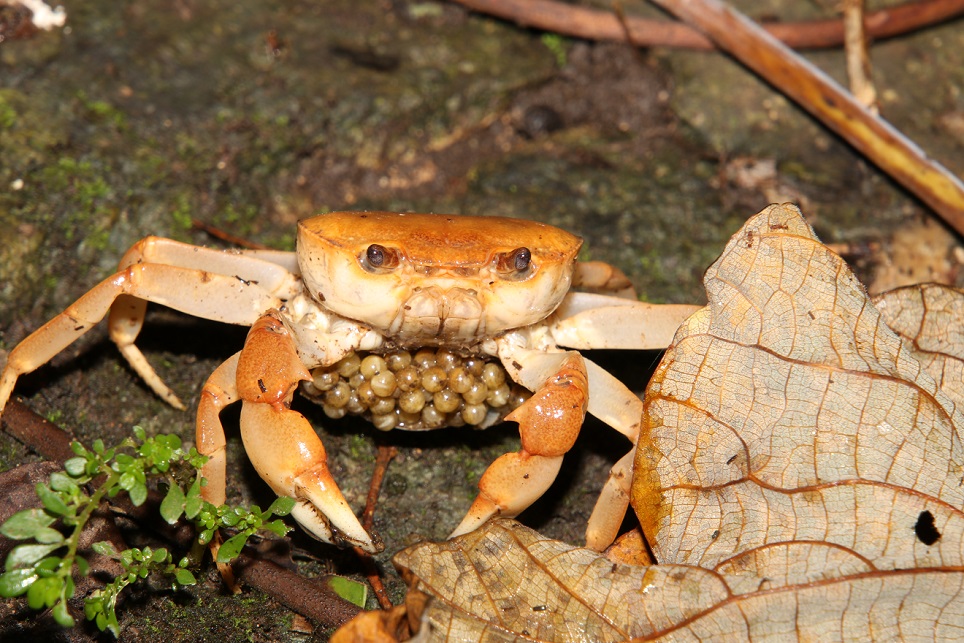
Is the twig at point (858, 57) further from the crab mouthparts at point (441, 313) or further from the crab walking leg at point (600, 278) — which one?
the crab mouthparts at point (441, 313)

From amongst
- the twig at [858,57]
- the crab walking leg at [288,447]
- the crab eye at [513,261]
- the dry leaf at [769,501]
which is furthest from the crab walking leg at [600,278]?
the twig at [858,57]

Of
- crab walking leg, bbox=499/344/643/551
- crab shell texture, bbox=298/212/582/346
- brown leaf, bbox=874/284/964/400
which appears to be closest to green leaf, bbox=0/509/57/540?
crab shell texture, bbox=298/212/582/346

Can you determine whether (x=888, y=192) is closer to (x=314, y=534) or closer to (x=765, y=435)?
(x=765, y=435)

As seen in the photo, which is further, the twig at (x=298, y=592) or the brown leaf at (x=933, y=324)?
the brown leaf at (x=933, y=324)

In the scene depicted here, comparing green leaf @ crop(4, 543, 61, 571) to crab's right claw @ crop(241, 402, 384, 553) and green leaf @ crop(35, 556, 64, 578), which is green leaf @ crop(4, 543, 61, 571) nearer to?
green leaf @ crop(35, 556, 64, 578)

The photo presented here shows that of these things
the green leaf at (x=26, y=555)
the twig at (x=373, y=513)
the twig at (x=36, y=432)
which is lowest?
the twig at (x=373, y=513)

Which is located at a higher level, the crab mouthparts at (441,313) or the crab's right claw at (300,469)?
the crab mouthparts at (441,313)

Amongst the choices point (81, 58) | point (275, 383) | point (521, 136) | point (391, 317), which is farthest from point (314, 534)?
point (81, 58)
